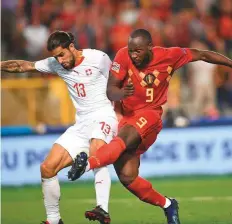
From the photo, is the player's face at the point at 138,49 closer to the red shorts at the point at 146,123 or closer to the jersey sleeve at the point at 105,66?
the red shorts at the point at 146,123

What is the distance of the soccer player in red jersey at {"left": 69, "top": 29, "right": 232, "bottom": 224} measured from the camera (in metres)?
10.3

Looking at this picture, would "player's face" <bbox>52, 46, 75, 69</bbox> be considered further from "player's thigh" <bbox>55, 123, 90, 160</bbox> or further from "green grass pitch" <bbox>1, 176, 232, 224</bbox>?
"green grass pitch" <bbox>1, 176, 232, 224</bbox>

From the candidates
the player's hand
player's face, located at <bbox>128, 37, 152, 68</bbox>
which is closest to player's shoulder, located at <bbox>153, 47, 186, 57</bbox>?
player's face, located at <bbox>128, 37, 152, 68</bbox>

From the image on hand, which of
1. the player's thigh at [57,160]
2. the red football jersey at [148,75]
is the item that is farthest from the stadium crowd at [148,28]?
the player's thigh at [57,160]

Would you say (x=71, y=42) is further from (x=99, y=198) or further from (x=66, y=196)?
(x=66, y=196)

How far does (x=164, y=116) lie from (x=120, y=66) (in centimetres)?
791

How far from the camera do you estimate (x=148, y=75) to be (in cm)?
1051

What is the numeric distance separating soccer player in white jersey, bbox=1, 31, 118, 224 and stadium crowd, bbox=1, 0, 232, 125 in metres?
8.21

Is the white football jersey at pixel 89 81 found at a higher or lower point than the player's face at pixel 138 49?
lower

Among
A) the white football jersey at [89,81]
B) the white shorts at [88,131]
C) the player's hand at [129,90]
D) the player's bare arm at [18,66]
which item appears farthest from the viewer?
the player's bare arm at [18,66]

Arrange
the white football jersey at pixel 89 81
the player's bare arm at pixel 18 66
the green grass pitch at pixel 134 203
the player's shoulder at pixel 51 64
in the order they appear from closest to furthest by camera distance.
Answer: the white football jersey at pixel 89 81 → the player's shoulder at pixel 51 64 → the player's bare arm at pixel 18 66 → the green grass pitch at pixel 134 203

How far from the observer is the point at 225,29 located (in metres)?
21.2

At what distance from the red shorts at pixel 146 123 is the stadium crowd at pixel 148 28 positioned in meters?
8.59

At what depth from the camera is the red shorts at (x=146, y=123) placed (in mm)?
10352
